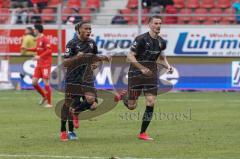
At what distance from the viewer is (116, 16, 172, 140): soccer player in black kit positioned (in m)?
13.8

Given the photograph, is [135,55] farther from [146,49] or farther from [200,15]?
[200,15]

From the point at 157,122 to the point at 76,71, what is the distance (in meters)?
3.76

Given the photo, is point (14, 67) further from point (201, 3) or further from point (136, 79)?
point (136, 79)

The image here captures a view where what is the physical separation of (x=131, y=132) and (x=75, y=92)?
1764 mm

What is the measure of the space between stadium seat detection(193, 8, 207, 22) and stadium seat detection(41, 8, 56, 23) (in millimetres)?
5305

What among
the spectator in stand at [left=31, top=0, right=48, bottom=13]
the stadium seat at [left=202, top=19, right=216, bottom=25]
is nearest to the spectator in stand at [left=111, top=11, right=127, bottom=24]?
the stadium seat at [left=202, top=19, right=216, bottom=25]

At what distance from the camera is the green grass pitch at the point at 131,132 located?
11992 millimetres

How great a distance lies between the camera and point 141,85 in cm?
1398

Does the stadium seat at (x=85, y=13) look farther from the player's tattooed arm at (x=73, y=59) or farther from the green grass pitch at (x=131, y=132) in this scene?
the player's tattooed arm at (x=73, y=59)

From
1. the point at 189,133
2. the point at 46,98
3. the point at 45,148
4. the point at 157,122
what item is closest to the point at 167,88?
the point at 46,98

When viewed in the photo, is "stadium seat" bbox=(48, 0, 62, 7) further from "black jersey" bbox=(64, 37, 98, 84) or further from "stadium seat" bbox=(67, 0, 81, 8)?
"black jersey" bbox=(64, 37, 98, 84)

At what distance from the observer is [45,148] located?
12.5m

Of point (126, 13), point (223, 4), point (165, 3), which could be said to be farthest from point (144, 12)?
point (223, 4)

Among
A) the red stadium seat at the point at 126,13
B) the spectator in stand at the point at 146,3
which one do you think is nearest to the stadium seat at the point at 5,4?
the red stadium seat at the point at 126,13
